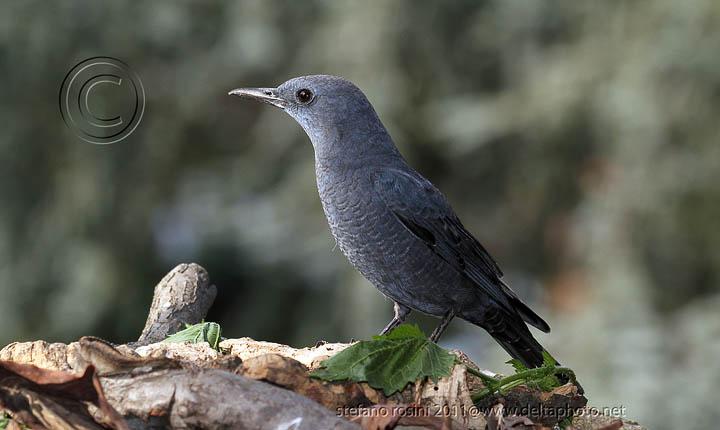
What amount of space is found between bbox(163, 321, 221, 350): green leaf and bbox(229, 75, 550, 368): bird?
0.76m

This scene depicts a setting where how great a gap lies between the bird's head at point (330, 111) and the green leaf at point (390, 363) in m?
1.24

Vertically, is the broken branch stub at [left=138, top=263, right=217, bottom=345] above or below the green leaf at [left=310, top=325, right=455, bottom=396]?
above

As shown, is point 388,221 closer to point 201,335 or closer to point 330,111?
point 330,111

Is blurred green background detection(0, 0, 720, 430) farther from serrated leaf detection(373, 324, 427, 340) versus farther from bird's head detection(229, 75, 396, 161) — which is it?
serrated leaf detection(373, 324, 427, 340)

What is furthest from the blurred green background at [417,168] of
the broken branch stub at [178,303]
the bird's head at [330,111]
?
the broken branch stub at [178,303]

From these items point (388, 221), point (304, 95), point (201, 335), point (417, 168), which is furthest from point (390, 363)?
point (417, 168)

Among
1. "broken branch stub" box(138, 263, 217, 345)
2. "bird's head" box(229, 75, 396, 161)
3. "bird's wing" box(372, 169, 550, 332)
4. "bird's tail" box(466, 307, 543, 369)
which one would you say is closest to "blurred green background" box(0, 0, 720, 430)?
"bird's tail" box(466, 307, 543, 369)

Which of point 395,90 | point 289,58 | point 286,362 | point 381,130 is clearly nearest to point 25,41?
point 289,58

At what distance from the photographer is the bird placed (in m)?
3.56

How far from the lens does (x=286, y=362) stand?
8.09 feet

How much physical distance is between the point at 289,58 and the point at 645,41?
3202 millimetres

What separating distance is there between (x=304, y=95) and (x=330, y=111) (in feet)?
0.49

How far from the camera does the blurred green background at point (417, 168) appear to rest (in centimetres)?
599

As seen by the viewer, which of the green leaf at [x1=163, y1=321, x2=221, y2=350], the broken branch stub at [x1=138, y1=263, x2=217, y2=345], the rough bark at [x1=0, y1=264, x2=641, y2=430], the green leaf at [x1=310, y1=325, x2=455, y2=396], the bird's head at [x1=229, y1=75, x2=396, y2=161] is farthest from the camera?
the bird's head at [x1=229, y1=75, x2=396, y2=161]
